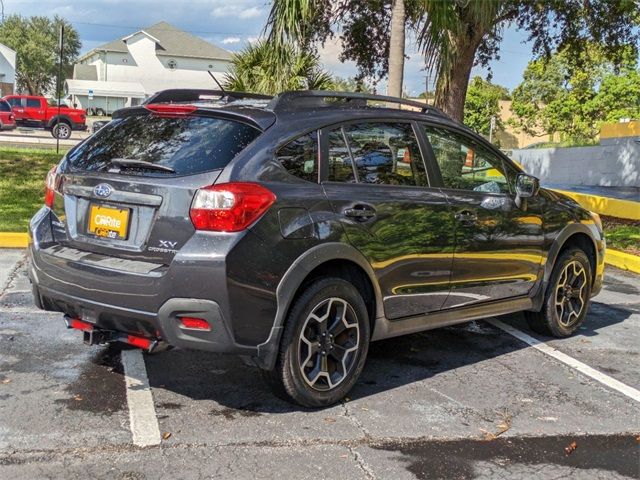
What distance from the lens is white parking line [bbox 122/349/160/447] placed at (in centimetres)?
384

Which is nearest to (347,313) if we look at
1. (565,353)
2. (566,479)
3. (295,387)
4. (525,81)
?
(295,387)

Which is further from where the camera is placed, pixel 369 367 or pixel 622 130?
pixel 622 130

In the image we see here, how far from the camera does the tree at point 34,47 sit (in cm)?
7838

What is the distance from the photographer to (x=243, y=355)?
13.0ft

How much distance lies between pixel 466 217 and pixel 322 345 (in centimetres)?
149

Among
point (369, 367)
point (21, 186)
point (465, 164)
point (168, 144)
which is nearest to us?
point (168, 144)

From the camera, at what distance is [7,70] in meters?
63.0

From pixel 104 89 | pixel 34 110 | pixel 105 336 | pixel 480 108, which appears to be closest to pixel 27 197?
pixel 105 336

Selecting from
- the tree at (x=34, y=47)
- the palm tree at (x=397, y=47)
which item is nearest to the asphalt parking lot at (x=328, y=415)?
the palm tree at (x=397, y=47)

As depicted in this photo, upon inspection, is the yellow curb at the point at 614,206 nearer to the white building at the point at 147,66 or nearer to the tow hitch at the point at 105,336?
the tow hitch at the point at 105,336

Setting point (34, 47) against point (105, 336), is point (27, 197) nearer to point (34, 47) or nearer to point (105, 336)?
point (105, 336)

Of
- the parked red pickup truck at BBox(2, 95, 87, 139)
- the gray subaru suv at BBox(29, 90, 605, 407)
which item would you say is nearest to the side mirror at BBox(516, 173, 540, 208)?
the gray subaru suv at BBox(29, 90, 605, 407)

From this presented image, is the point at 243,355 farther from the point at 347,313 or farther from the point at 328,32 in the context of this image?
the point at 328,32

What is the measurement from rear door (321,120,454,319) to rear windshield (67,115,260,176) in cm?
60
